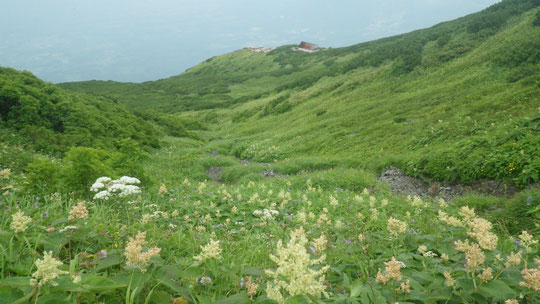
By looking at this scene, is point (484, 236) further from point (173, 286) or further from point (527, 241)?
point (173, 286)

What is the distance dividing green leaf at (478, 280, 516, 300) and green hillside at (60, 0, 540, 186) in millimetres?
9172

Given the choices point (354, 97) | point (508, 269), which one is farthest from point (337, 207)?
point (354, 97)

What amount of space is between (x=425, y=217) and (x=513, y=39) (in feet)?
101

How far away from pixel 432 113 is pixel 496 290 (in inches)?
833


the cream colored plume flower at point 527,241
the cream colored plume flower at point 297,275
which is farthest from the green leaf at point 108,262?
the cream colored plume flower at point 527,241

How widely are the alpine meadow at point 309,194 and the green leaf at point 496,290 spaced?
0.04 ft

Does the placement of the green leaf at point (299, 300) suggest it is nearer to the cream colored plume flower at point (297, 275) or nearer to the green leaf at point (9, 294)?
the cream colored plume flower at point (297, 275)

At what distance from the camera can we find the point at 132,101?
279 ft

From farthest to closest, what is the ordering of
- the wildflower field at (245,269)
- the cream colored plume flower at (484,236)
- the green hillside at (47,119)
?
the green hillside at (47,119), the cream colored plume flower at (484,236), the wildflower field at (245,269)

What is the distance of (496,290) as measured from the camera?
223 centimetres

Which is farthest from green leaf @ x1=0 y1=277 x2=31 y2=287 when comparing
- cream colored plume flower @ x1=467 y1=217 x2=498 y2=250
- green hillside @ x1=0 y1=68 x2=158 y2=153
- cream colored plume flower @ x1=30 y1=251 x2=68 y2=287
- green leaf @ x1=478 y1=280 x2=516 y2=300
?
green hillside @ x1=0 y1=68 x2=158 y2=153

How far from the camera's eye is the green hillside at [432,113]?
11.7 metres

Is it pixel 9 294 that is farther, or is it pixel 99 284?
pixel 99 284

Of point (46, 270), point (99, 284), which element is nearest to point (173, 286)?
point (99, 284)
